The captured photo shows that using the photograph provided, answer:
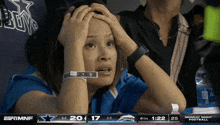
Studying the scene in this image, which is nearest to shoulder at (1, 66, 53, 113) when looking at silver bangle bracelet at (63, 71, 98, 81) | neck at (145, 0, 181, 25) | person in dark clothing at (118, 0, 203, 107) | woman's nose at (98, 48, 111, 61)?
silver bangle bracelet at (63, 71, 98, 81)

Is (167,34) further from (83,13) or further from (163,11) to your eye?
(83,13)

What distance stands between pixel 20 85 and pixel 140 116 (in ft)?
3.20

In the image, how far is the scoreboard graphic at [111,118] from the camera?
1784 mm

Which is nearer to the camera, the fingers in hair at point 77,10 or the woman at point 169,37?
the fingers in hair at point 77,10

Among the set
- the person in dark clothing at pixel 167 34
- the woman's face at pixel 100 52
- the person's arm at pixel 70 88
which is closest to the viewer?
the person's arm at pixel 70 88

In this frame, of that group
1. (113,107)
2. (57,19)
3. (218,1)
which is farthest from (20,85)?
(218,1)

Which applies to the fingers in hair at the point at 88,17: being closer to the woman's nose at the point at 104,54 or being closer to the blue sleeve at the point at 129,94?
the woman's nose at the point at 104,54

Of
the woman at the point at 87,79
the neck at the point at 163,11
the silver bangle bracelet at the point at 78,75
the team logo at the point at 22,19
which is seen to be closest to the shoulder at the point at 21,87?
the woman at the point at 87,79

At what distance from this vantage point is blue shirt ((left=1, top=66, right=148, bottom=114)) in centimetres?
184

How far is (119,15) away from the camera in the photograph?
1.97 meters

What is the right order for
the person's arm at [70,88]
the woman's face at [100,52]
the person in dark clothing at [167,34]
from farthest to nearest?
1. the person in dark clothing at [167,34]
2. the woman's face at [100,52]
3. the person's arm at [70,88]

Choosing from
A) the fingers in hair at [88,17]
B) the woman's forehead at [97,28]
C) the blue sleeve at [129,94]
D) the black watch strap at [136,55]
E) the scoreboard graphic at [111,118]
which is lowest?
the scoreboard graphic at [111,118]

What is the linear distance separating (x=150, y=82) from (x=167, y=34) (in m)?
0.48

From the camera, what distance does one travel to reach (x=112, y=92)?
1976mm
